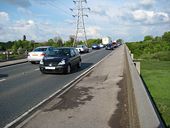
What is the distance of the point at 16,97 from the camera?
10773 mm

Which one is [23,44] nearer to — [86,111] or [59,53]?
[59,53]

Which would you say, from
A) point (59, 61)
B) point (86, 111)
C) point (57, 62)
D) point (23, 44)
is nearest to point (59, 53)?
point (59, 61)

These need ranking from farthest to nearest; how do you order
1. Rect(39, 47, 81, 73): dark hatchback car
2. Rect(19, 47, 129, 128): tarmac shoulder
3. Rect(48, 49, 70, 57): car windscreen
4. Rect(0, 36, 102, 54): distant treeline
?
Result: Rect(0, 36, 102, 54): distant treeline, Rect(48, 49, 70, 57): car windscreen, Rect(39, 47, 81, 73): dark hatchback car, Rect(19, 47, 129, 128): tarmac shoulder

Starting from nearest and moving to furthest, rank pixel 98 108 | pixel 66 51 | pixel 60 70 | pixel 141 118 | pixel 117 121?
1. pixel 141 118
2. pixel 117 121
3. pixel 98 108
4. pixel 60 70
5. pixel 66 51

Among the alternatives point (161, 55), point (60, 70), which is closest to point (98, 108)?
point (60, 70)

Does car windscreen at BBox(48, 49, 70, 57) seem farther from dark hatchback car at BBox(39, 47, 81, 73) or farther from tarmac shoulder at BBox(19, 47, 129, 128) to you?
tarmac shoulder at BBox(19, 47, 129, 128)

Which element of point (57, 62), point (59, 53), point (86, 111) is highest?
point (59, 53)

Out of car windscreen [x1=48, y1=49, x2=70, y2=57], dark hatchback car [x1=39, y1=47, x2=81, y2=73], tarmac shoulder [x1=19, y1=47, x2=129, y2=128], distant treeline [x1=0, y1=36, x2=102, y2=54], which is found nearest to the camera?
tarmac shoulder [x1=19, y1=47, x2=129, y2=128]

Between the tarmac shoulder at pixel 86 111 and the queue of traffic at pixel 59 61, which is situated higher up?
the queue of traffic at pixel 59 61

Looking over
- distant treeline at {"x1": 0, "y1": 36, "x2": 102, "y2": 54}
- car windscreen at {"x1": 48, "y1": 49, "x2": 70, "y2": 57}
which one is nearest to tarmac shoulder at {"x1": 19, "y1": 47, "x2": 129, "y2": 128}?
car windscreen at {"x1": 48, "y1": 49, "x2": 70, "y2": 57}

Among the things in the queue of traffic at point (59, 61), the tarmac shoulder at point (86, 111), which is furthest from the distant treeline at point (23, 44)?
the tarmac shoulder at point (86, 111)

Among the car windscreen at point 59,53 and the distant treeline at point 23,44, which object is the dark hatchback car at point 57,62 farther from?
the distant treeline at point 23,44

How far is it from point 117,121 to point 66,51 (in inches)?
547

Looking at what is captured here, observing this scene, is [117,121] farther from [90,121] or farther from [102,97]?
[102,97]
